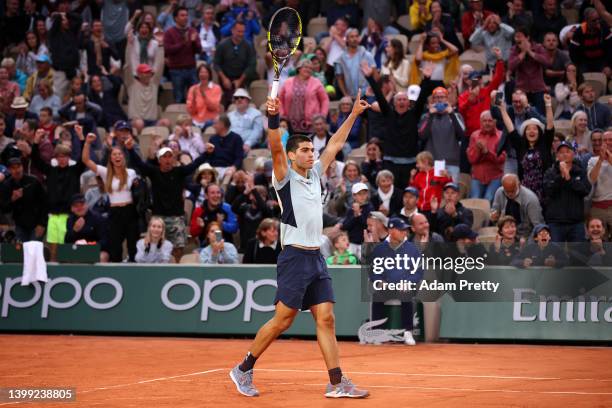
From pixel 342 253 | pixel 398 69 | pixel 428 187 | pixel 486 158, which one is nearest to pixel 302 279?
pixel 342 253

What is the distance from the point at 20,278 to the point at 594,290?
331 inches

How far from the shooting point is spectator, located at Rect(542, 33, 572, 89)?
60.3 feet

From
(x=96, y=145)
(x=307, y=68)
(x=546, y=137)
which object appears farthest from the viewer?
(x=96, y=145)

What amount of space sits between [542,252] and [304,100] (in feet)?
18.2

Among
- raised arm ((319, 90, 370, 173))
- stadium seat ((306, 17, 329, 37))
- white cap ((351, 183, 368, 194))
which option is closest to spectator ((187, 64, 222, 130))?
stadium seat ((306, 17, 329, 37))

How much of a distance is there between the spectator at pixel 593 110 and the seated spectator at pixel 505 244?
3259 millimetres

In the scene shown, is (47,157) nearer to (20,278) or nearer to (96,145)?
(96,145)

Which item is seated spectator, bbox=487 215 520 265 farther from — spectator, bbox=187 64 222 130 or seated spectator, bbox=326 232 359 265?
spectator, bbox=187 64 222 130

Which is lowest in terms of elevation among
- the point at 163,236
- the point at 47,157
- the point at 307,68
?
the point at 163,236

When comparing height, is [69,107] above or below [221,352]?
above

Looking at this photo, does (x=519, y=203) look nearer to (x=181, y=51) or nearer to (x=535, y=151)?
(x=535, y=151)

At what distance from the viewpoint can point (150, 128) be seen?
2039cm

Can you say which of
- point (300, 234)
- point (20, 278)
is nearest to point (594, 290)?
point (300, 234)

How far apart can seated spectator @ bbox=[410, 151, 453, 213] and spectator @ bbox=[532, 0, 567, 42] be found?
4.32 m
